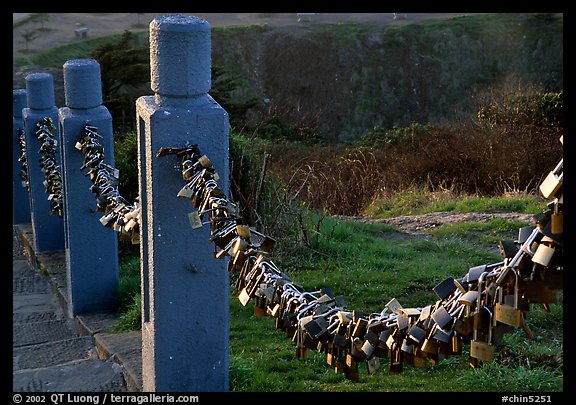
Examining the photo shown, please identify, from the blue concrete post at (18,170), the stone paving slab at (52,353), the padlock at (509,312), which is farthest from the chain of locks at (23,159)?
the padlock at (509,312)

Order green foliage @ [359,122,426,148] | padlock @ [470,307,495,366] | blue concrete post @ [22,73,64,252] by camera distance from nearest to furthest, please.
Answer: padlock @ [470,307,495,366]
blue concrete post @ [22,73,64,252]
green foliage @ [359,122,426,148]

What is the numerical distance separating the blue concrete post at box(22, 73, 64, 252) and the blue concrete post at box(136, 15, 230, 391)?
3.49m

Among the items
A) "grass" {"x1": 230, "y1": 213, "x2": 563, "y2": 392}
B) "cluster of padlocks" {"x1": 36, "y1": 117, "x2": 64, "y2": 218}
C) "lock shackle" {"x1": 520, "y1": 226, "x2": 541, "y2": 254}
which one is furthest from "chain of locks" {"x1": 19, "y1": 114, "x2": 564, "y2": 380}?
"cluster of padlocks" {"x1": 36, "y1": 117, "x2": 64, "y2": 218}

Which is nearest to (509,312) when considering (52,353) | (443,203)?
(52,353)

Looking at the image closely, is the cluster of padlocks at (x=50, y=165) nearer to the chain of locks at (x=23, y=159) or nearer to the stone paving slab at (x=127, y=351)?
the chain of locks at (x=23, y=159)

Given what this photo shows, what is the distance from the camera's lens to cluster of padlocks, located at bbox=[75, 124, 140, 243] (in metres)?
3.76

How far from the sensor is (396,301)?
257 cm

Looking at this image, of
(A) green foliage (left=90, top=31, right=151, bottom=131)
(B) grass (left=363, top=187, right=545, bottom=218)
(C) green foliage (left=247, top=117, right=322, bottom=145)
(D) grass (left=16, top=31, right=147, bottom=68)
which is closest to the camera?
(B) grass (left=363, top=187, right=545, bottom=218)

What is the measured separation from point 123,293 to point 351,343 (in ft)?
9.64

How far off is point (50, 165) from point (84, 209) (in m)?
1.15

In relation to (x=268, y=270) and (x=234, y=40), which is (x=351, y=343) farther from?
(x=234, y=40)

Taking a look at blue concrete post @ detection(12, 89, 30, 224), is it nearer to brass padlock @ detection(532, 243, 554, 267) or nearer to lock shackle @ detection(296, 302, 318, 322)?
lock shackle @ detection(296, 302, 318, 322)

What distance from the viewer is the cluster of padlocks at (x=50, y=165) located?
5.70m

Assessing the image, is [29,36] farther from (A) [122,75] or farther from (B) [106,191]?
(B) [106,191]
